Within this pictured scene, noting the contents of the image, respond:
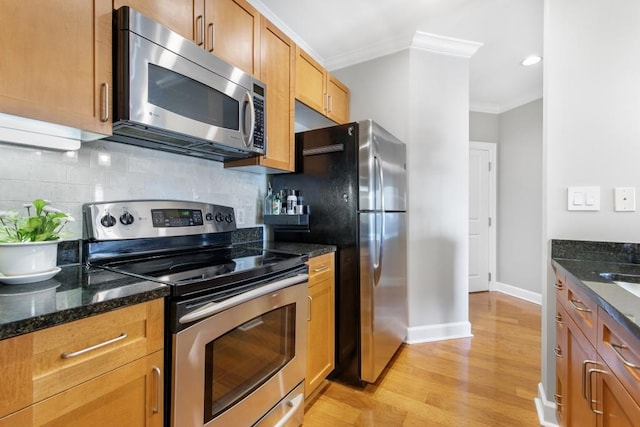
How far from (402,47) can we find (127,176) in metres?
2.41

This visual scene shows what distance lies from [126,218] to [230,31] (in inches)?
42.3

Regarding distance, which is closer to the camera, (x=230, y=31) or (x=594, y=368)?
(x=594, y=368)

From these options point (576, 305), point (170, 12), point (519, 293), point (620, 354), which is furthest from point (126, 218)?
point (519, 293)

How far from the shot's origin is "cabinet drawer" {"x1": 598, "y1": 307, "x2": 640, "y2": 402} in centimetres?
68

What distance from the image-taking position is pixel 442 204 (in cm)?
265

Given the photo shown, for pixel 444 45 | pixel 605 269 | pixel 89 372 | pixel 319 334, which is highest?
pixel 444 45

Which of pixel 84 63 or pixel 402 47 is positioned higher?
pixel 402 47

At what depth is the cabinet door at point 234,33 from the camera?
142 cm

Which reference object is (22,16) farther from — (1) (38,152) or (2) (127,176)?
(2) (127,176)

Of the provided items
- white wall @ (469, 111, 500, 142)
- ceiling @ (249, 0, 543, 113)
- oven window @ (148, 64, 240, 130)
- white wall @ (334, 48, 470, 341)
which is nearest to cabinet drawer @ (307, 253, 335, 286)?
oven window @ (148, 64, 240, 130)

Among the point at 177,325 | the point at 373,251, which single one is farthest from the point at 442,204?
the point at 177,325

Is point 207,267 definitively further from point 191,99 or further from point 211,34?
point 211,34

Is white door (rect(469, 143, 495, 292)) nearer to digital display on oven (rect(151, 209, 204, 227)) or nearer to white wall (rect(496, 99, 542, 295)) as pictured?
white wall (rect(496, 99, 542, 295))

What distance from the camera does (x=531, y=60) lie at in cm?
286
